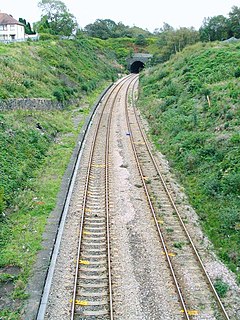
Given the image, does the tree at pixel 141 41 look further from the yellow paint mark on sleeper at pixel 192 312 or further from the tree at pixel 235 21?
the yellow paint mark on sleeper at pixel 192 312

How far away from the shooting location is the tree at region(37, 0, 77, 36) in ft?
277

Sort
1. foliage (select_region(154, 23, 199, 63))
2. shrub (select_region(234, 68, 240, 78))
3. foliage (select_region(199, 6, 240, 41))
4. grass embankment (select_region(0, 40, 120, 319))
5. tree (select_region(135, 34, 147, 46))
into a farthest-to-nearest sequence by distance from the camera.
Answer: tree (select_region(135, 34, 147, 46)) → foliage (select_region(199, 6, 240, 41)) → foliage (select_region(154, 23, 199, 63)) → shrub (select_region(234, 68, 240, 78)) → grass embankment (select_region(0, 40, 120, 319))

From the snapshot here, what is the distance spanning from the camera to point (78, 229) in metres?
15.1

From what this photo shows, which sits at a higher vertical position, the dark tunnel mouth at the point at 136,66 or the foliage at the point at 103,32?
the foliage at the point at 103,32

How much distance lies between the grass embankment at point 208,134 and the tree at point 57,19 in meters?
46.3

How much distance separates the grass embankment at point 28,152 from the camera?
1294 centimetres

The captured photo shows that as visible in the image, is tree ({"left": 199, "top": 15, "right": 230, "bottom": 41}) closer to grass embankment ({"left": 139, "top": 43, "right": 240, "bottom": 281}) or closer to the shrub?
grass embankment ({"left": 139, "top": 43, "right": 240, "bottom": 281})

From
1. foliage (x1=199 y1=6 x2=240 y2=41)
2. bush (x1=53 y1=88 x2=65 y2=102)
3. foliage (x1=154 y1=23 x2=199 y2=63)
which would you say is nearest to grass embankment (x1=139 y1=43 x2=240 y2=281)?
bush (x1=53 y1=88 x2=65 y2=102)

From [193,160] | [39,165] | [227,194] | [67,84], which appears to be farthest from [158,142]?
[67,84]

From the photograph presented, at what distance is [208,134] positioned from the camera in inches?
932

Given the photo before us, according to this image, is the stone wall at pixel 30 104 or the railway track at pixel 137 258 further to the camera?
the stone wall at pixel 30 104

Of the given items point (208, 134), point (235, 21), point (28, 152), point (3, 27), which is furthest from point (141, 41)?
point (28, 152)

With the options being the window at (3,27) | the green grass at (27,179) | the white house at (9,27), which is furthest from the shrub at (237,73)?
the window at (3,27)

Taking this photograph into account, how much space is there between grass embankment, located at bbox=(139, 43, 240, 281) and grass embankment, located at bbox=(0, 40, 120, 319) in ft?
21.8
